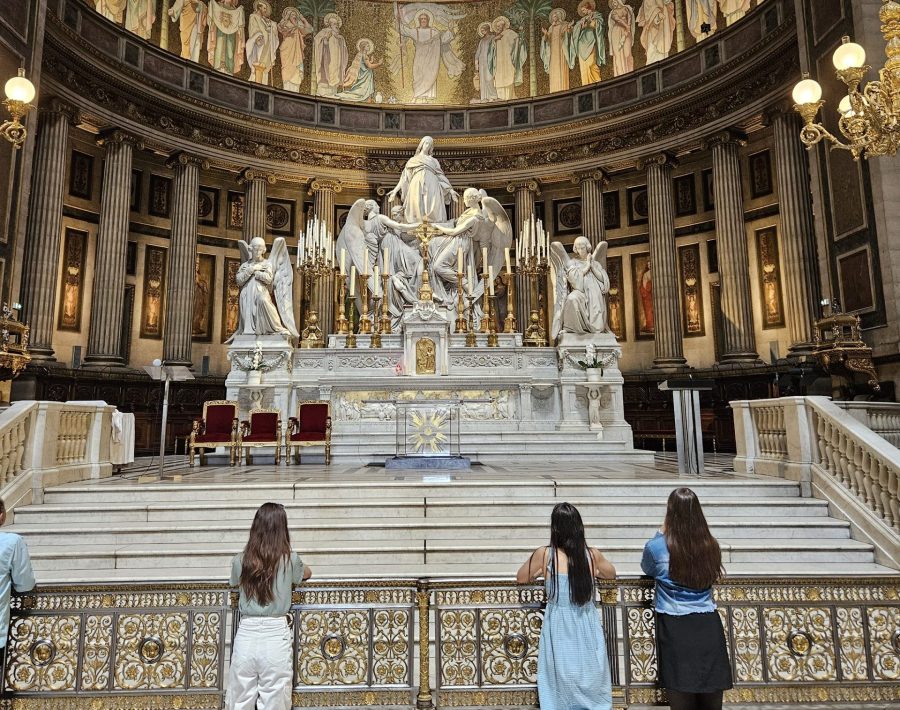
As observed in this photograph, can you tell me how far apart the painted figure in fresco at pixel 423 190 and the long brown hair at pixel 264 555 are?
1109 cm

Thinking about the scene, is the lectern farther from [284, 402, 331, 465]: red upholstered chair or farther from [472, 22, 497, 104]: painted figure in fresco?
[472, 22, 497, 104]: painted figure in fresco

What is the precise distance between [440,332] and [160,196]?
13665 millimetres

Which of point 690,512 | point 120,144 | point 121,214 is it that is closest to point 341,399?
point 690,512

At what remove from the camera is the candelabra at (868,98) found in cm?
577

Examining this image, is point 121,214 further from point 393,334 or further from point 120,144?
point 393,334

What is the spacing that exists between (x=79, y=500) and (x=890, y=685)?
680 centimetres

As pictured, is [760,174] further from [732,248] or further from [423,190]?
[423,190]

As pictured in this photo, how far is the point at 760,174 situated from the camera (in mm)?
19000

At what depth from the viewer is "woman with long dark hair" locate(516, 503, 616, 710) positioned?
2.88 metres

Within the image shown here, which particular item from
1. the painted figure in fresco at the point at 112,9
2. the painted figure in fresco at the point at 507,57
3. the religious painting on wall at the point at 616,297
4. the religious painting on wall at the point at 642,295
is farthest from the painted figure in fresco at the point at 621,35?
the painted figure in fresco at the point at 112,9

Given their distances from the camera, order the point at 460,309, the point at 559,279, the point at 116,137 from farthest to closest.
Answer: the point at 116,137 < the point at 460,309 < the point at 559,279

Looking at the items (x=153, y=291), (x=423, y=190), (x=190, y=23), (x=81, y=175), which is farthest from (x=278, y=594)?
(x=190, y=23)

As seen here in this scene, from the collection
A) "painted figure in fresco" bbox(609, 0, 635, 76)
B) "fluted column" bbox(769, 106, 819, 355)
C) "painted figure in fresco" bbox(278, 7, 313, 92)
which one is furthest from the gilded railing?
"painted figure in fresco" bbox(278, 7, 313, 92)

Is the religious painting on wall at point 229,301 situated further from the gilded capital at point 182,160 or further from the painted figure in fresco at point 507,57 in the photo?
the painted figure in fresco at point 507,57
